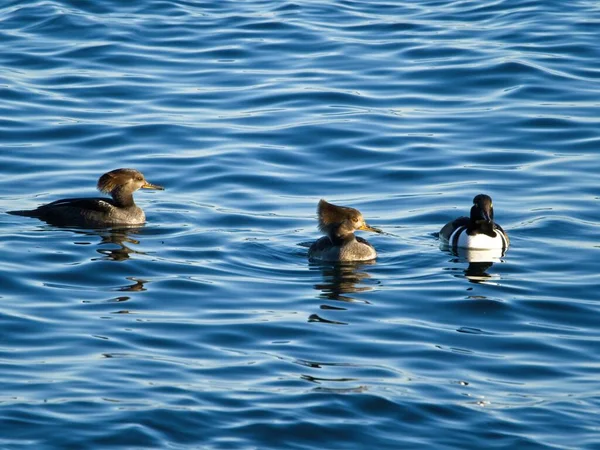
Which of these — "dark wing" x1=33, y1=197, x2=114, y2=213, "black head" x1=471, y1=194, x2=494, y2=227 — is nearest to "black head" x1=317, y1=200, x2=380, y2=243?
"black head" x1=471, y1=194, x2=494, y2=227

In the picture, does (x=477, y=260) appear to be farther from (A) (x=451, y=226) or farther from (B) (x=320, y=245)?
(B) (x=320, y=245)

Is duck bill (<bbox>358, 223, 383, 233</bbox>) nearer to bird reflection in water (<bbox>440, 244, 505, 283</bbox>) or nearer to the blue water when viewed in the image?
the blue water

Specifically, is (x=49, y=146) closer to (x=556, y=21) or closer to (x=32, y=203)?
(x=32, y=203)

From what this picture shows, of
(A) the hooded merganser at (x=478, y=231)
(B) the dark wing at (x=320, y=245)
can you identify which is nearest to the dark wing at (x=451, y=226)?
(A) the hooded merganser at (x=478, y=231)

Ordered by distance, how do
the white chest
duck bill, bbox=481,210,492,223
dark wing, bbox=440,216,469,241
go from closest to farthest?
the white chest → duck bill, bbox=481,210,492,223 → dark wing, bbox=440,216,469,241

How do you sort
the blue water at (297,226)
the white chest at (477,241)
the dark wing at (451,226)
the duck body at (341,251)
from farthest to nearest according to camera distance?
the dark wing at (451,226) < the white chest at (477,241) < the duck body at (341,251) < the blue water at (297,226)

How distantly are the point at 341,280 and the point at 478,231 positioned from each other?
1.79 metres

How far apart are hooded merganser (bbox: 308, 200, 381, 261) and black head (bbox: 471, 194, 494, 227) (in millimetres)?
1096

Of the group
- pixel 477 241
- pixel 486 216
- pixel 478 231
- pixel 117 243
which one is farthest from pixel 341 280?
pixel 117 243

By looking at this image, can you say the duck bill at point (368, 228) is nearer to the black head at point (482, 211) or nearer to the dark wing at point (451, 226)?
the dark wing at point (451, 226)

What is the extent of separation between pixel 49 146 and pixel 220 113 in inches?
106

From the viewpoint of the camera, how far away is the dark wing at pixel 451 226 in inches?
539

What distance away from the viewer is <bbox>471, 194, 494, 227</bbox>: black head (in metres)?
13.4

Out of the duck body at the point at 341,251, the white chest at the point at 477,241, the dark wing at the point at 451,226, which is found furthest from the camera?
the dark wing at the point at 451,226
